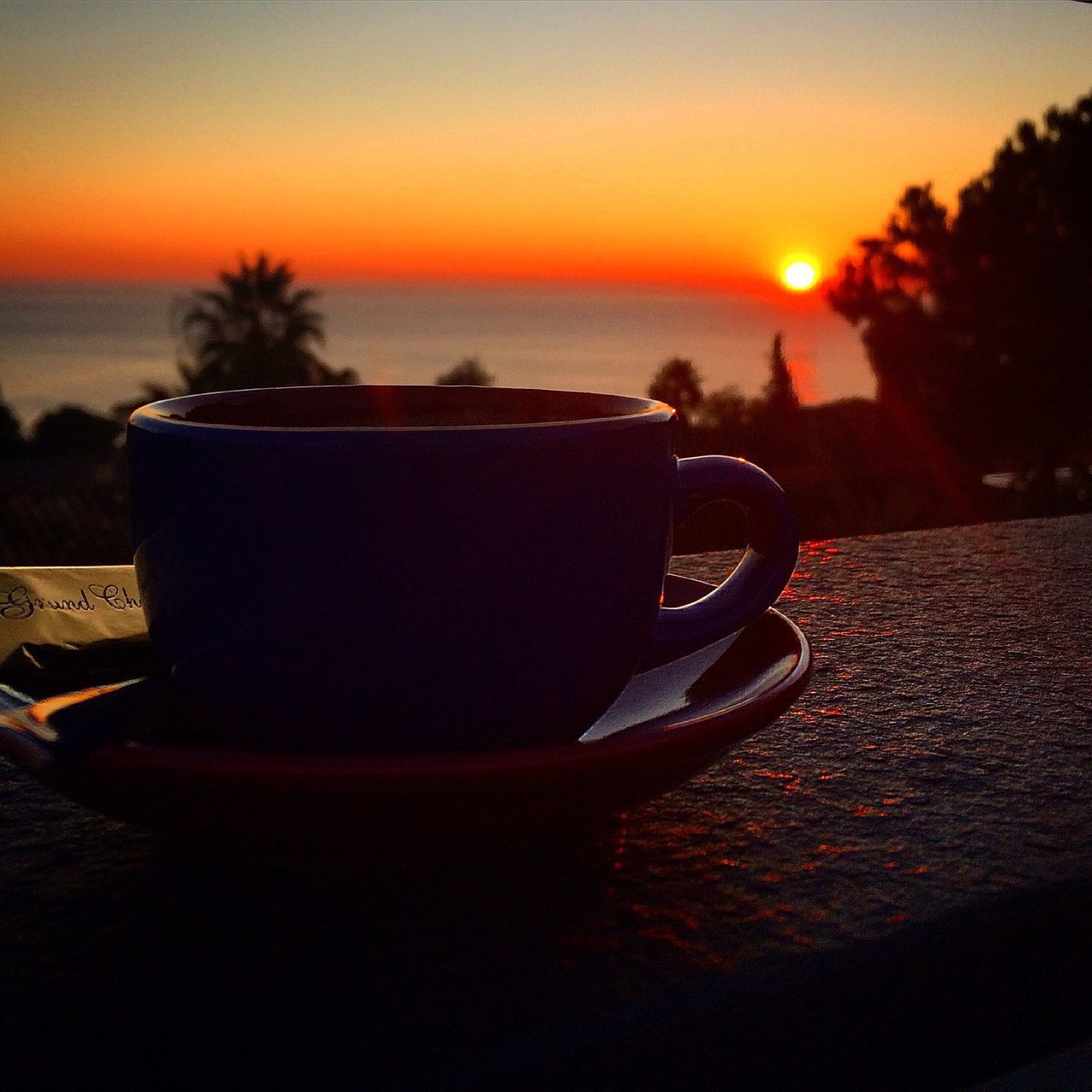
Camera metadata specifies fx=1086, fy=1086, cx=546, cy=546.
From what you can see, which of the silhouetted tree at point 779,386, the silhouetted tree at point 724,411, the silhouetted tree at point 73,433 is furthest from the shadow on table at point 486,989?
the silhouetted tree at point 73,433

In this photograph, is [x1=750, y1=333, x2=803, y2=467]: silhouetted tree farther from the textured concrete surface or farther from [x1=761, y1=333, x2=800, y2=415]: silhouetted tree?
the textured concrete surface

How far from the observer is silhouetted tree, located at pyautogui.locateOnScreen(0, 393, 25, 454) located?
111ft

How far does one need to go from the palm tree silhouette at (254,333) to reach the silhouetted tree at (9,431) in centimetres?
790

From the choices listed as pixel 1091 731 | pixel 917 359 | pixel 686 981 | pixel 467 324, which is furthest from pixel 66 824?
pixel 467 324

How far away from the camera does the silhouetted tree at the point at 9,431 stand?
111 ft

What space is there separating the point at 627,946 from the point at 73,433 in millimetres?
39069

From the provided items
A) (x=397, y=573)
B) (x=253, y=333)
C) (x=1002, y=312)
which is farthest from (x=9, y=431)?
(x=397, y=573)

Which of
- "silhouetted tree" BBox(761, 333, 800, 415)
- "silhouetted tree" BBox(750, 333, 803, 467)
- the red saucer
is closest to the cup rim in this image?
the red saucer

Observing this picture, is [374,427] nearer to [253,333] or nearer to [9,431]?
[253,333]

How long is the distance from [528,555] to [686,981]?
0.18 meters

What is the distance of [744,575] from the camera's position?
0.59 m

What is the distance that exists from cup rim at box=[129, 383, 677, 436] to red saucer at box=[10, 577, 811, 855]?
0.13m

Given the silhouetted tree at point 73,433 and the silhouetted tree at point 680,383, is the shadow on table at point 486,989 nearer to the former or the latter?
the silhouetted tree at point 680,383

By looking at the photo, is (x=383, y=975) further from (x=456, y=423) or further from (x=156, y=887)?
(x=456, y=423)
